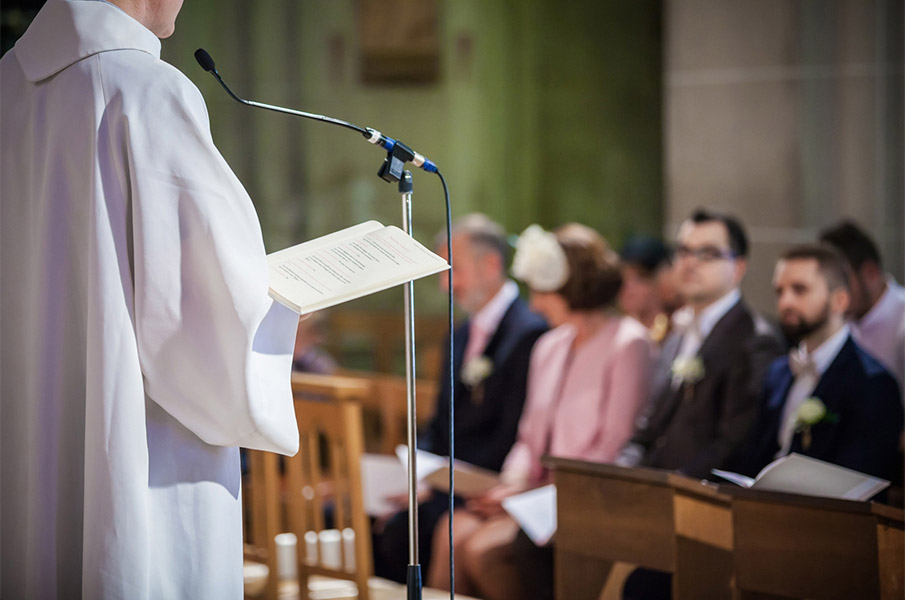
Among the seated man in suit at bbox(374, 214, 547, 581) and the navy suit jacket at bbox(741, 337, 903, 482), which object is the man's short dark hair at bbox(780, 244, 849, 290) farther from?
the seated man in suit at bbox(374, 214, 547, 581)

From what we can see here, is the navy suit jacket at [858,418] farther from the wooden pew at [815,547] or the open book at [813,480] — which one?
the wooden pew at [815,547]

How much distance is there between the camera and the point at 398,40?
27.3 ft

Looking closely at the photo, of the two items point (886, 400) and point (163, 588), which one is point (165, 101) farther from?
point (886, 400)

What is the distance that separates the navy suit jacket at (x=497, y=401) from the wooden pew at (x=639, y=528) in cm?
178

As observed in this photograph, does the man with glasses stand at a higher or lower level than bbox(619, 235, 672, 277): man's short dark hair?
lower

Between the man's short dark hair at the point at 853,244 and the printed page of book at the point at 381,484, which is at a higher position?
the man's short dark hair at the point at 853,244

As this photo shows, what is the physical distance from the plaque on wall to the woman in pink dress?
11.9ft

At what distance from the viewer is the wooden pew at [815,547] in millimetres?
2674

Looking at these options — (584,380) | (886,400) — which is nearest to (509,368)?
(584,380)

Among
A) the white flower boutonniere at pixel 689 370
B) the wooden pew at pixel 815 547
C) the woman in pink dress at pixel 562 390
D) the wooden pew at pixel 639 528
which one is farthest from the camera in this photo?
the woman in pink dress at pixel 562 390

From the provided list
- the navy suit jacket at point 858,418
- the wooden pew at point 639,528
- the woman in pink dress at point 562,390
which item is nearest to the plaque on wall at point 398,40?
the woman in pink dress at point 562,390

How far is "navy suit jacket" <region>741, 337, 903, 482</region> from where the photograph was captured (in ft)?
12.2

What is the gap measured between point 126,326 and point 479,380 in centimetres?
342

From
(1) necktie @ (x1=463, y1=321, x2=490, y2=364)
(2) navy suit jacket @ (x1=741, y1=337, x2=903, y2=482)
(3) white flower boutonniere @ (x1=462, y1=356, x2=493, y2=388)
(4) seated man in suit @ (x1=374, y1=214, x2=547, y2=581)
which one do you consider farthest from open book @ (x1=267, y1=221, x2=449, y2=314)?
(1) necktie @ (x1=463, y1=321, x2=490, y2=364)
